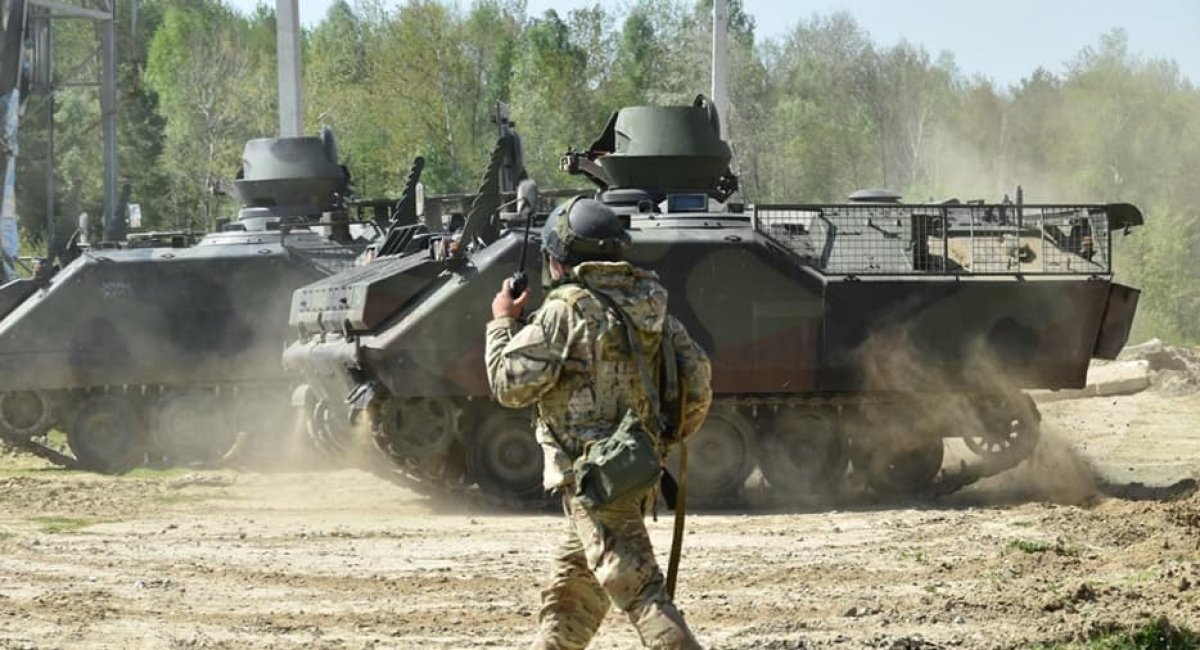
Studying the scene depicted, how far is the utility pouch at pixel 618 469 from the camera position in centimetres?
715

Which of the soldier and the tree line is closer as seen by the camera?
the soldier

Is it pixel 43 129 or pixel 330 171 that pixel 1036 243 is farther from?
pixel 43 129

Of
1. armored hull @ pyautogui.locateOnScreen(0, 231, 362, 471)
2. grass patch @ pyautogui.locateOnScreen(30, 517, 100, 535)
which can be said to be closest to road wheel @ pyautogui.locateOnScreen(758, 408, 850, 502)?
grass patch @ pyautogui.locateOnScreen(30, 517, 100, 535)

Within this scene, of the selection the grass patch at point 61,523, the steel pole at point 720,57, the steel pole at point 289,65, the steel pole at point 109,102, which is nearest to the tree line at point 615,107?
the steel pole at point 109,102

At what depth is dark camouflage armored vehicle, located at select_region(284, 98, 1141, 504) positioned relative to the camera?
50.9 feet

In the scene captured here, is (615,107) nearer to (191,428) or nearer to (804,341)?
(191,428)

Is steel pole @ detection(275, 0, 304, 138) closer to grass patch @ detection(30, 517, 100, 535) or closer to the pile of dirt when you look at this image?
the pile of dirt

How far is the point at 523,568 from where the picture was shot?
466 inches

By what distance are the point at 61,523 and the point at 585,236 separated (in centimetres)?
841

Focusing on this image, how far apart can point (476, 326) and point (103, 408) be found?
6009 millimetres

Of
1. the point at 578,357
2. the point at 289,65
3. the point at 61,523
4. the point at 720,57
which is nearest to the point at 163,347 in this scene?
the point at 61,523

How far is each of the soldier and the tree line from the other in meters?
34.8

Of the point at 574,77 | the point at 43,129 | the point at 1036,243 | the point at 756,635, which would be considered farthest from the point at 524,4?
the point at 756,635

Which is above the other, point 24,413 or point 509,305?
point 509,305
